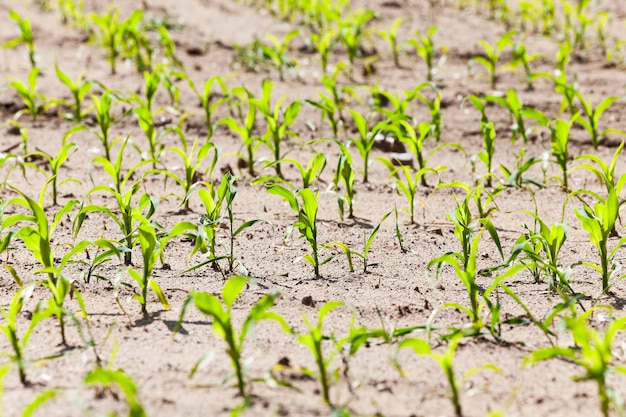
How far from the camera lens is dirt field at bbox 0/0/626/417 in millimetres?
2061

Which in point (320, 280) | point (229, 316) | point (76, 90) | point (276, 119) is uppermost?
point (76, 90)

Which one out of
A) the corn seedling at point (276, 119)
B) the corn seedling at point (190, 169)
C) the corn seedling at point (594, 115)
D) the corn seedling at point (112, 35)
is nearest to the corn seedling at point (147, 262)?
the corn seedling at point (190, 169)

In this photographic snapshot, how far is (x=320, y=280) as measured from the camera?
284 centimetres

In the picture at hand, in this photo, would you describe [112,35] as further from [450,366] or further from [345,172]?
[450,366]

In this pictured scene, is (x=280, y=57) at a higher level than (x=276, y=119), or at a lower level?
higher

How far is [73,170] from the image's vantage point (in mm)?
4148

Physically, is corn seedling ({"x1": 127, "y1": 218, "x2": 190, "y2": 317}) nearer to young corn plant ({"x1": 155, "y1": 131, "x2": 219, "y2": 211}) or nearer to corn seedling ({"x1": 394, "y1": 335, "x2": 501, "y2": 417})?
young corn plant ({"x1": 155, "y1": 131, "x2": 219, "y2": 211})

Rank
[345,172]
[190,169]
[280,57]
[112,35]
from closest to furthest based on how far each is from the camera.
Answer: [345,172]
[190,169]
[280,57]
[112,35]

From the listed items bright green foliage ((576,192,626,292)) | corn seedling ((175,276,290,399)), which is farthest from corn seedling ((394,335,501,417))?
bright green foliage ((576,192,626,292))

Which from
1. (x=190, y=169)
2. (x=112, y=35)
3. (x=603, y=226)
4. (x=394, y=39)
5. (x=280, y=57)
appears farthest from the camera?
(x=394, y=39)

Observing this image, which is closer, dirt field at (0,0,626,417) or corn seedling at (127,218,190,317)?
dirt field at (0,0,626,417)

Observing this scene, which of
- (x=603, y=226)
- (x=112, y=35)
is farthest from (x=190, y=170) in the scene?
(x=112, y=35)

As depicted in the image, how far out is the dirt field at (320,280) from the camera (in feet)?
6.76

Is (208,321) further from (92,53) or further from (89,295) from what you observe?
(92,53)
